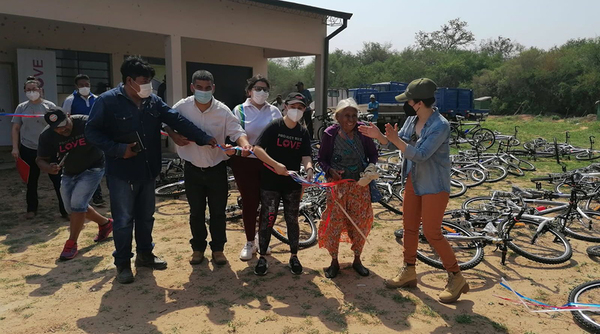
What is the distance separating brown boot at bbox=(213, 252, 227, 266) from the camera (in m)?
4.54

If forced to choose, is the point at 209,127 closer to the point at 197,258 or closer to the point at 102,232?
the point at 197,258

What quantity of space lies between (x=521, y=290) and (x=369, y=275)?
1429 mm

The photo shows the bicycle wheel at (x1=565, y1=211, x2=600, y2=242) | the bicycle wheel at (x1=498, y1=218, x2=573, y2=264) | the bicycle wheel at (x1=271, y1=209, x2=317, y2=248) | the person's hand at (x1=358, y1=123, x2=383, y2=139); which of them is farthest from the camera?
the bicycle wheel at (x1=565, y1=211, x2=600, y2=242)

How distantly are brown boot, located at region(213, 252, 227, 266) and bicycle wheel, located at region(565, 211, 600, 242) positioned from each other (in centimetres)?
427

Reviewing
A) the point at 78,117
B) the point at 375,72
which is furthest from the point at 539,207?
the point at 375,72

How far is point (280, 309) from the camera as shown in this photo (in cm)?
367

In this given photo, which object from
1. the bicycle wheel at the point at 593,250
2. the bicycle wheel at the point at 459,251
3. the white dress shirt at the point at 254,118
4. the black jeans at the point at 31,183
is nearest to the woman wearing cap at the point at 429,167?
the bicycle wheel at the point at 459,251

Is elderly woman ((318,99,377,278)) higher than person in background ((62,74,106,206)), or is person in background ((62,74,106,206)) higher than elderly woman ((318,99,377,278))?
person in background ((62,74,106,206))

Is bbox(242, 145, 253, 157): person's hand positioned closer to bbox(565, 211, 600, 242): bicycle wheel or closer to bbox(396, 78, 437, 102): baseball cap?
bbox(396, 78, 437, 102): baseball cap

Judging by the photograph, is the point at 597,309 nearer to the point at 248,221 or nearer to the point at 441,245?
the point at 441,245

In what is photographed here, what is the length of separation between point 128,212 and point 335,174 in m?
2.01

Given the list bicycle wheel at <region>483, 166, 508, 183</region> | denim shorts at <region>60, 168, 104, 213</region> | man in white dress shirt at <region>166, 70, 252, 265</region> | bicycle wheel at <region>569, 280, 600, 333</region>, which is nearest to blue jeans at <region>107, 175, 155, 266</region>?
man in white dress shirt at <region>166, 70, 252, 265</region>

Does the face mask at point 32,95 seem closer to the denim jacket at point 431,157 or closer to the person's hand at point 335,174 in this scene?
the person's hand at point 335,174

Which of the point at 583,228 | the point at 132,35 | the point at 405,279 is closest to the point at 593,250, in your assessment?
the point at 583,228
